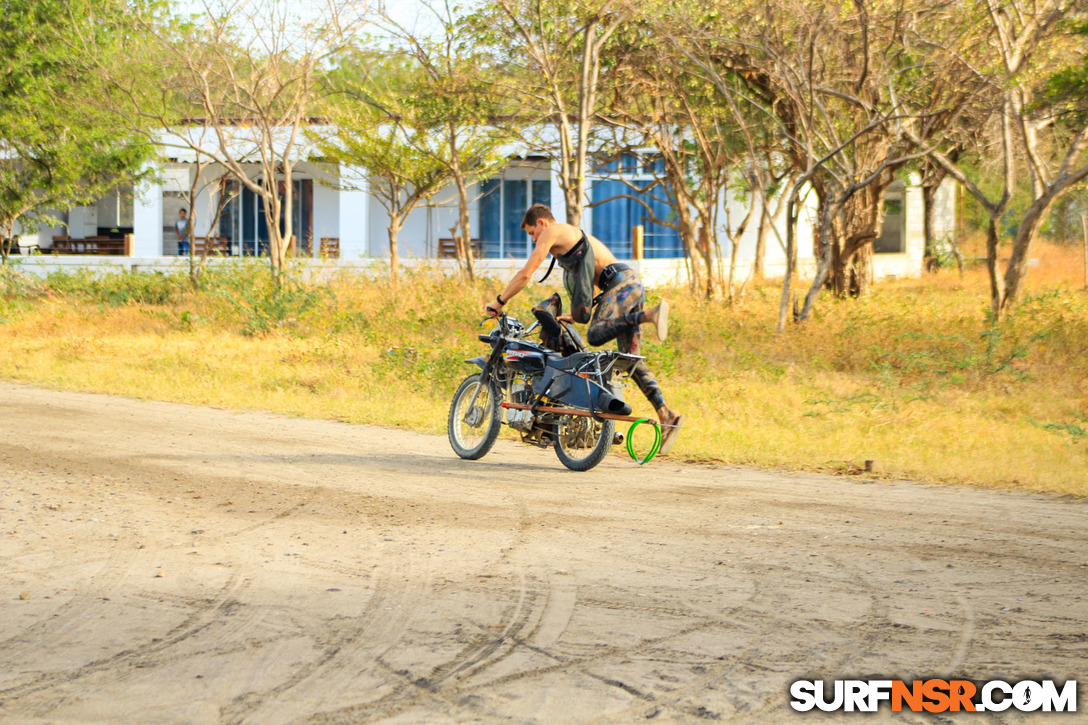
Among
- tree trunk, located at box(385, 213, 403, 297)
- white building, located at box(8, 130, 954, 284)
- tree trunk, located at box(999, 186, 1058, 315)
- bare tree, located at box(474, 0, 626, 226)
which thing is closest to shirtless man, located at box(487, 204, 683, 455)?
bare tree, located at box(474, 0, 626, 226)

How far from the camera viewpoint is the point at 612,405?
7238 mm

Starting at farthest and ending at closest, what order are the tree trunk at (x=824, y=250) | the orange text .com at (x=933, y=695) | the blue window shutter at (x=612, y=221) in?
the blue window shutter at (x=612, y=221), the tree trunk at (x=824, y=250), the orange text .com at (x=933, y=695)

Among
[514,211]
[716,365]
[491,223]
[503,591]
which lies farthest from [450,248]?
[503,591]

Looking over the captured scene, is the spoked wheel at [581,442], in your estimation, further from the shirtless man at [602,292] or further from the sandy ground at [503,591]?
the shirtless man at [602,292]

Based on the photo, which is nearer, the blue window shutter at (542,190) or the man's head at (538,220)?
the man's head at (538,220)

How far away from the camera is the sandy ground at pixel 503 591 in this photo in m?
3.51

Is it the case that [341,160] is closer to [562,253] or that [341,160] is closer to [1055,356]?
[1055,356]

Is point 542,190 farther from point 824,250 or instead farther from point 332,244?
point 824,250

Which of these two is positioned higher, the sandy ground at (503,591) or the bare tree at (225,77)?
the bare tree at (225,77)

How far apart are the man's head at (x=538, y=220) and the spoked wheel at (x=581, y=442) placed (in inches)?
54.4

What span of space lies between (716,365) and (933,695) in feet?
34.0

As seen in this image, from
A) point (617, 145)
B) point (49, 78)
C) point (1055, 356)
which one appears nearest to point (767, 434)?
point (1055, 356)

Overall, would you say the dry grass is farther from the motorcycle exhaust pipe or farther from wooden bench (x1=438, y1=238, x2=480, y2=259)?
wooden bench (x1=438, y1=238, x2=480, y2=259)

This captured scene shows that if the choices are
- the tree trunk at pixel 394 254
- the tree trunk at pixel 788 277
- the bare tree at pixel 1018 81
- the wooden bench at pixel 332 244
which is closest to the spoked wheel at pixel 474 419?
the tree trunk at pixel 788 277
